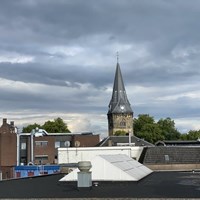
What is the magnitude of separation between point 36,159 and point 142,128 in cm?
5469

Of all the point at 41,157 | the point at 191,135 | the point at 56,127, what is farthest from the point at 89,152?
the point at 191,135

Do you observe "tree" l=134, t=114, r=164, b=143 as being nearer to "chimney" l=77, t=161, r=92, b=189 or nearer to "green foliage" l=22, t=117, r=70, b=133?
"green foliage" l=22, t=117, r=70, b=133

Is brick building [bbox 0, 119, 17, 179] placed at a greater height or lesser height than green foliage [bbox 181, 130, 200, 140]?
lesser

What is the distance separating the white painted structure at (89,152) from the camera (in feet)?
233

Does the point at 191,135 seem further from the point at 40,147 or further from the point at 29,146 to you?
the point at 29,146

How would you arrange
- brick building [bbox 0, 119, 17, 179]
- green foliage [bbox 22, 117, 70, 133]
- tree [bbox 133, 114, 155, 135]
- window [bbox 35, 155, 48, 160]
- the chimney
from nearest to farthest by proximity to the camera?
the chimney, brick building [bbox 0, 119, 17, 179], window [bbox 35, 155, 48, 160], green foliage [bbox 22, 117, 70, 133], tree [bbox 133, 114, 155, 135]

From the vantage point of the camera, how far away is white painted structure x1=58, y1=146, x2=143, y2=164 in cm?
7094

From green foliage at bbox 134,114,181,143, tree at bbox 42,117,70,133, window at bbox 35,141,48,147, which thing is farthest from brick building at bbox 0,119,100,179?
green foliage at bbox 134,114,181,143

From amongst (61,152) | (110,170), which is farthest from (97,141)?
(110,170)

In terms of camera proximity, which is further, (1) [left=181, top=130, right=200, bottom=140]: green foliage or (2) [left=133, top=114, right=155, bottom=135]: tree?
(2) [left=133, top=114, right=155, bottom=135]: tree

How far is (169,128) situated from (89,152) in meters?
79.5

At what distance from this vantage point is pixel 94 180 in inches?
1110

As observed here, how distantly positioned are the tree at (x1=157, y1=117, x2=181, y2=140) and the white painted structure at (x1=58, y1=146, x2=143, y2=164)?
249ft

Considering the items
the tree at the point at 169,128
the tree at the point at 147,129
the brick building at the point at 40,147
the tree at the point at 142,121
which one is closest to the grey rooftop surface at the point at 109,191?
the brick building at the point at 40,147
